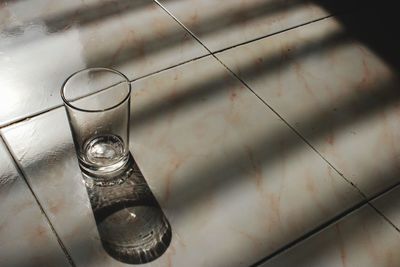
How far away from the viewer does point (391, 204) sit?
86 centimetres

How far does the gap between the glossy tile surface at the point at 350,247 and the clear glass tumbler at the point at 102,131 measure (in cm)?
33

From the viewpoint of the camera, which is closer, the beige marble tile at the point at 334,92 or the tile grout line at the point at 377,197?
the tile grout line at the point at 377,197

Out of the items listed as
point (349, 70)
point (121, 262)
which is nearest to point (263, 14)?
point (349, 70)

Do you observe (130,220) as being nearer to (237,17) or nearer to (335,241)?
(335,241)

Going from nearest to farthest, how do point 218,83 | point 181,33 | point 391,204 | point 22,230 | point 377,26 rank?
point 22,230 < point 391,204 < point 218,83 < point 181,33 < point 377,26

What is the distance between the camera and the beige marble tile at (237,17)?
A: 47.0 inches

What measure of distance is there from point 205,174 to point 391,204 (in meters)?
0.36

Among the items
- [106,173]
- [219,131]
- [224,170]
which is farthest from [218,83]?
[106,173]

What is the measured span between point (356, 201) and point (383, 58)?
52 cm

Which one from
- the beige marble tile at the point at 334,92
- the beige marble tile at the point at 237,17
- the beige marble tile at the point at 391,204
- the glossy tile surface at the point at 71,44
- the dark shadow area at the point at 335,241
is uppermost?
the glossy tile surface at the point at 71,44

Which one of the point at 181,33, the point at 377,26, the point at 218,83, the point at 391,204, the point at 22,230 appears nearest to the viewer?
the point at 22,230

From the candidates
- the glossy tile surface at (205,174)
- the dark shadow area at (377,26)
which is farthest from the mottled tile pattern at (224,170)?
the dark shadow area at (377,26)

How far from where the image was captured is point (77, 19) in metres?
1.18

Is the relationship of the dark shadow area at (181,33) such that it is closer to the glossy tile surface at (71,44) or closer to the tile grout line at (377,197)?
the glossy tile surface at (71,44)
